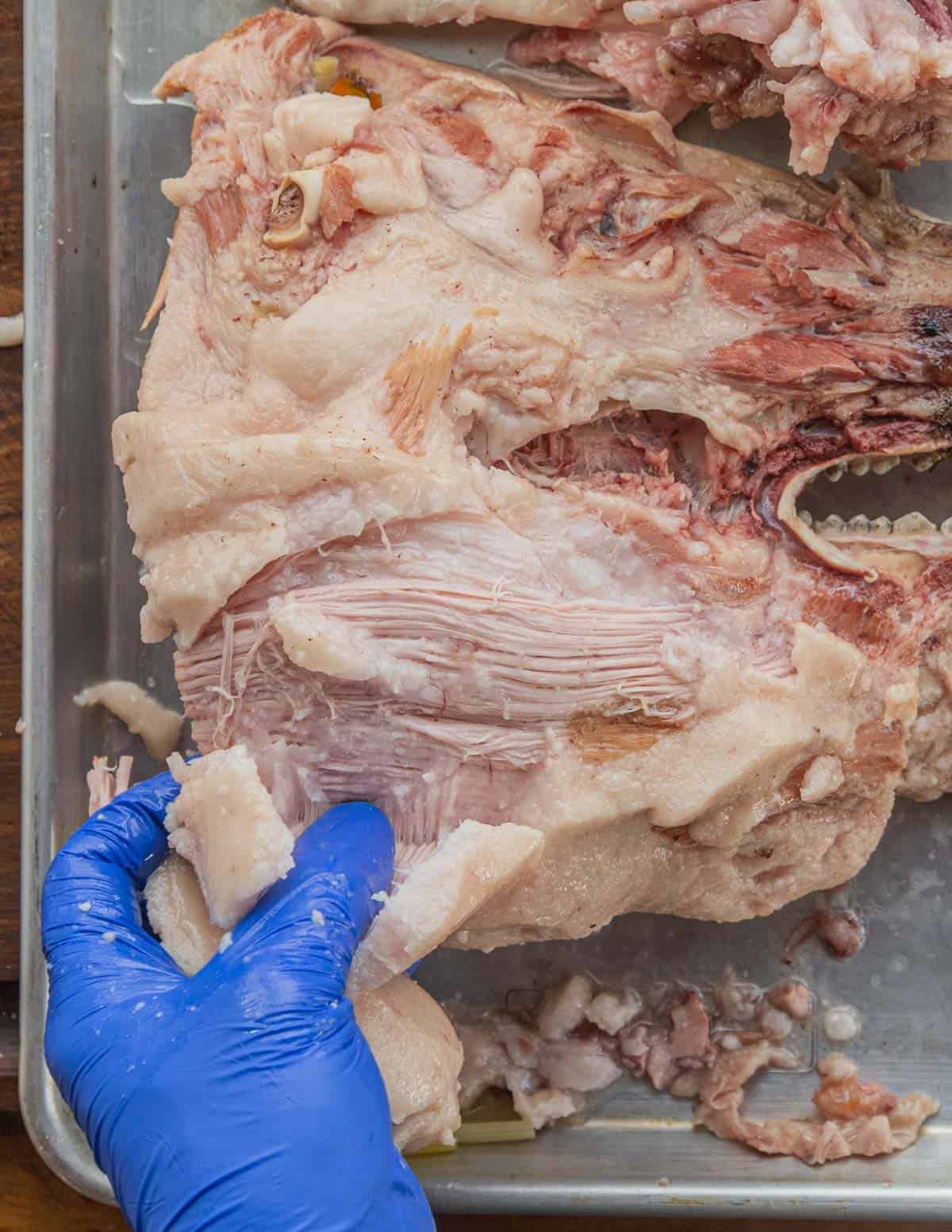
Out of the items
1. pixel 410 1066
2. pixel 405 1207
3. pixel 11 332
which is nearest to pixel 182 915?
pixel 410 1066

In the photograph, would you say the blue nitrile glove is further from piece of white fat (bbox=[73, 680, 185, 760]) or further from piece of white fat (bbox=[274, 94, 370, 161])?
piece of white fat (bbox=[274, 94, 370, 161])

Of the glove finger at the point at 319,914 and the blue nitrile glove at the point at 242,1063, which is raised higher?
the glove finger at the point at 319,914

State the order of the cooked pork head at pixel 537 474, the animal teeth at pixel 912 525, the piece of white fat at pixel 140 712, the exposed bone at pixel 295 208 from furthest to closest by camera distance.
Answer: the piece of white fat at pixel 140 712, the animal teeth at pixel 912 525, the exposed bone at pixel 295 208, the cooked pork head at pixel 537 474

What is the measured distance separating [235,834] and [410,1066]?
1.96 feet

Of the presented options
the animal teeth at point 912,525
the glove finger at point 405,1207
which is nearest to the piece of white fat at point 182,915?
the glove finger at point 405,1207

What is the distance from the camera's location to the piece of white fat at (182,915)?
7.93 feet

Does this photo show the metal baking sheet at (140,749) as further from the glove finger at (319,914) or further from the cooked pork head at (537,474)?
the glove finger at (319,914)

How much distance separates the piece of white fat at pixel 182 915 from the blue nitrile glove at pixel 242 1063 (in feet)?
0.16

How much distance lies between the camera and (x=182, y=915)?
2463 mm

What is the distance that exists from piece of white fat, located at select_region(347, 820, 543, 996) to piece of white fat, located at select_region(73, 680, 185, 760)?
1065 millimetres

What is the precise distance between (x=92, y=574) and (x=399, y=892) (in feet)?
4.45

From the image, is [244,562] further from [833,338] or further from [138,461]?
[833,338]

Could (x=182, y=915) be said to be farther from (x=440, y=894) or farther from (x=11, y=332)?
(x=11, y=332)

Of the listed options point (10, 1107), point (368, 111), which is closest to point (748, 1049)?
point (10, 1107)
